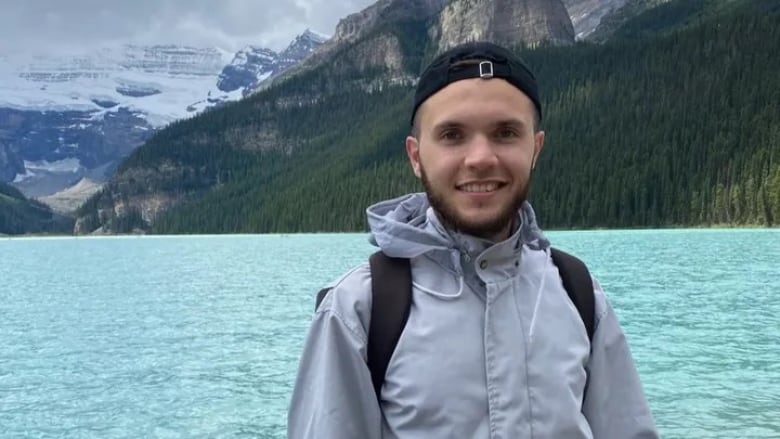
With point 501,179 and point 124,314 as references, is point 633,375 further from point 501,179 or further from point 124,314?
point 124,314

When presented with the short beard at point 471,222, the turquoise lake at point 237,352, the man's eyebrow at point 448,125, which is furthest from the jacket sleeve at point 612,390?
the turquoise lake at point 237,352

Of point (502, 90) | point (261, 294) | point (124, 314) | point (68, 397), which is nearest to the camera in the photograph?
point (502, 90)

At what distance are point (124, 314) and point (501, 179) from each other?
29016 mm

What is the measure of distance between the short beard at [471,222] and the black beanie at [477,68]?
1.17ft

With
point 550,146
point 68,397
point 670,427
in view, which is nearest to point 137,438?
point 68,397

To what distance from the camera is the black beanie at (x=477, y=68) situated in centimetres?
302

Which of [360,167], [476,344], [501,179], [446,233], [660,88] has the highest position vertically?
[660,88]

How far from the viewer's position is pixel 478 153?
3.01 m

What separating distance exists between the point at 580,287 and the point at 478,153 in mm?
680

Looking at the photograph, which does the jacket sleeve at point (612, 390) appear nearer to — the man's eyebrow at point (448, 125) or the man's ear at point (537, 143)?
the man's ear at point (537, 143)

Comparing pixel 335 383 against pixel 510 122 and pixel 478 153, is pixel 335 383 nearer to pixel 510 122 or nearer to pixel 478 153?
pixel 478 153

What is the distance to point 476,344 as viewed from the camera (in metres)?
2.89

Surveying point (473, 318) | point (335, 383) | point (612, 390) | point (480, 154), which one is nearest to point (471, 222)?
point (480, 154)

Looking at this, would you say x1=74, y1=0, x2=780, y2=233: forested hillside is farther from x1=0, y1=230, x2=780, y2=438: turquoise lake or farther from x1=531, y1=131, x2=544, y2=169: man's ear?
x1=531, y1=131, x2=544, y2=169: man's ear
